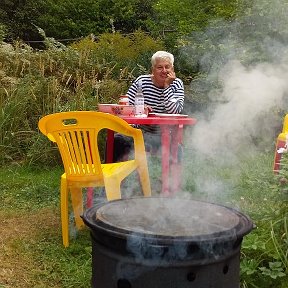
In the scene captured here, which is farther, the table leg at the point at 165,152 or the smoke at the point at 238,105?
the smoke at the point at 238,105

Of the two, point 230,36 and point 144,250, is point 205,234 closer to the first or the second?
Answer: point 144,250

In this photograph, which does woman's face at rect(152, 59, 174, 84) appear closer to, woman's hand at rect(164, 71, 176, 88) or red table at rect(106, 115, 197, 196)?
woman's hand at rect(164, 71, 176, 88)

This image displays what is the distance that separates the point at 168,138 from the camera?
14.0 feet

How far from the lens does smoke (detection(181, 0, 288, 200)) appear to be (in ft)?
17.4

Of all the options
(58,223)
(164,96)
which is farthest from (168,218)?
(164,96)

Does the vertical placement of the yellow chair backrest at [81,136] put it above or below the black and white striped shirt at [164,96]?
below

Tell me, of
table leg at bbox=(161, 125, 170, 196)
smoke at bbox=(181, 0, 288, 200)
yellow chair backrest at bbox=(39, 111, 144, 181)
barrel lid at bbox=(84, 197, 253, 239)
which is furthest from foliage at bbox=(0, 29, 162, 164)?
barrel lid at bbox=(84, 197, 253, 239)

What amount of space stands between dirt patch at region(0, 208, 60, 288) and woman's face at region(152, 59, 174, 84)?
64.6 inches

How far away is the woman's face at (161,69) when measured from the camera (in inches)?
195

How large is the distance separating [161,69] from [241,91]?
804 millimetres

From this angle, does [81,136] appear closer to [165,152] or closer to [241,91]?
[165,152]

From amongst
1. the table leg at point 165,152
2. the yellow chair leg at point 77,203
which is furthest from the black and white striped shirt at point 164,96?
the yellow chair leg at point 77,203

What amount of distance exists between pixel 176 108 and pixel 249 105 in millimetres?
873

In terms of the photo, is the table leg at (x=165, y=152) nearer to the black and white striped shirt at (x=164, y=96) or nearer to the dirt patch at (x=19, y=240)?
the black and white striped shirt at (x=164, y=96)
